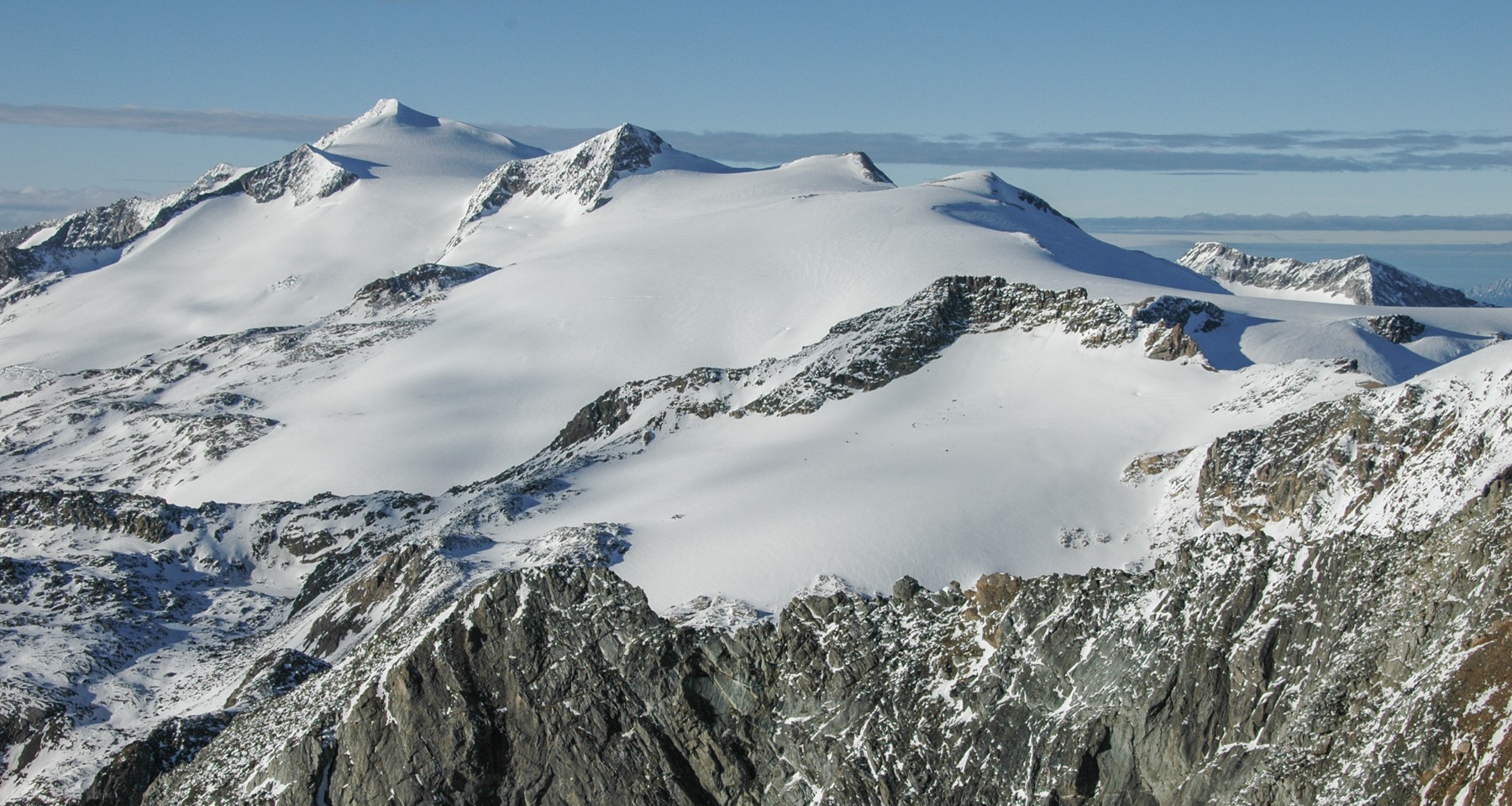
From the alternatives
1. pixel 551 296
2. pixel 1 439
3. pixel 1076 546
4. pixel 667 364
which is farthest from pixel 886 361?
pixel 1 439

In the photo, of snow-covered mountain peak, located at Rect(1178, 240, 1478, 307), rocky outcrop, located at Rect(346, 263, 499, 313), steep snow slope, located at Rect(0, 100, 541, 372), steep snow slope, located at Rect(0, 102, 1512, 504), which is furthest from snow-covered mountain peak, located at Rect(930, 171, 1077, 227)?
steep snow slope, located at Rect(0, 100, 541, 372)

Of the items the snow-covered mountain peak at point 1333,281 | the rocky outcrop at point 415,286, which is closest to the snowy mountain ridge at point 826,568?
the rocky outcrop at point 415,286

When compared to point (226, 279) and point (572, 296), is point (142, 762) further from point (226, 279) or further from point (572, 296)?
point (226, 279)

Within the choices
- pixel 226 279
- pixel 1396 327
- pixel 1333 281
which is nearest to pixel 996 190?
pixel 1333 281

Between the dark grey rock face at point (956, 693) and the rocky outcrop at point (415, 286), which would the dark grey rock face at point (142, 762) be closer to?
the dark grey rock face at point (956, 693)

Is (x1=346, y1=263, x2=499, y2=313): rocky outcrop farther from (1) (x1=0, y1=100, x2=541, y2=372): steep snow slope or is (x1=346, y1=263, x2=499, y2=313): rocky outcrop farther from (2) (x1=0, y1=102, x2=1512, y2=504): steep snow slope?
(1) (x1=0, y1=100, x2=541, y2=372): steep snow slope

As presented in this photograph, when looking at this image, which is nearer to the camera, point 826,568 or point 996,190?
point 826,568
